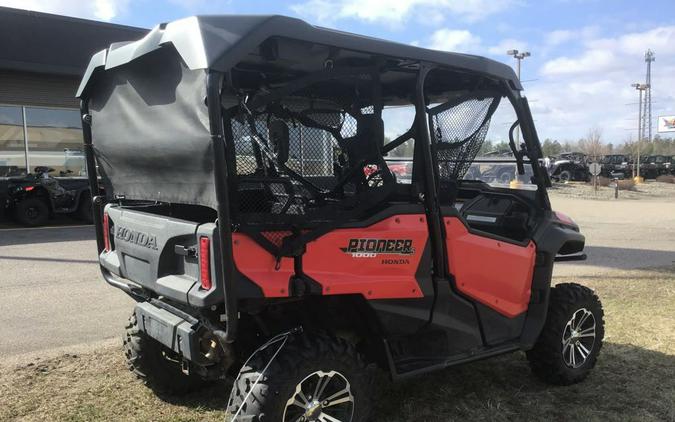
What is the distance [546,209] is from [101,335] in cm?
392

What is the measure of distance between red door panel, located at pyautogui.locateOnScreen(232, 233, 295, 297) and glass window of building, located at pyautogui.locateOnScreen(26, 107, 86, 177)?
15.3m

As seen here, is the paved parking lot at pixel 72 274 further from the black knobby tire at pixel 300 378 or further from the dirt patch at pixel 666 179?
the dirt patch at pixel 666 179

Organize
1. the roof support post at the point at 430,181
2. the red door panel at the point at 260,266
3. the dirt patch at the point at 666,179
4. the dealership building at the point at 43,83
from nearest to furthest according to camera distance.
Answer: the red door panel at the point at 260,266 → the roof support post at the point at 430,181 → the dealership building at the point at 43,83 → the dirt patch at the point at 666,179

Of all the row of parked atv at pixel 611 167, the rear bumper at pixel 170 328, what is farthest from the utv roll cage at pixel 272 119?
the row of parked atv at pixel 611 167

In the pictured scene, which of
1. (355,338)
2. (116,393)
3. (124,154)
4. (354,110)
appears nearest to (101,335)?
(116,393)

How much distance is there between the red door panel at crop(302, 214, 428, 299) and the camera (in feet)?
9.76

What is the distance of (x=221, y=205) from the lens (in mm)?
2557

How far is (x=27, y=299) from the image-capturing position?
657 cm

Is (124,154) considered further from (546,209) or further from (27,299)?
(27,299)

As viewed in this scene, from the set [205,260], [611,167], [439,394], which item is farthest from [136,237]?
[611,167]

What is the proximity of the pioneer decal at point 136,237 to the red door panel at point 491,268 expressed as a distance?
64.7 inches

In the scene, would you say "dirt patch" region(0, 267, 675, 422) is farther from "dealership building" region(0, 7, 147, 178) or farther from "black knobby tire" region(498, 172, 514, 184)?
"dealership building" region(0, 7, 147, 178)

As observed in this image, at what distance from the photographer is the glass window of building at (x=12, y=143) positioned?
52.4 ft

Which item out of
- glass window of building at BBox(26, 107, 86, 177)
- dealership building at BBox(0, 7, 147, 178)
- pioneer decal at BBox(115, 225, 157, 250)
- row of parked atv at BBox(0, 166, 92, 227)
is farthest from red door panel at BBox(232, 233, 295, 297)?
glass window of building at BBox(26, 107, 86, 177)
